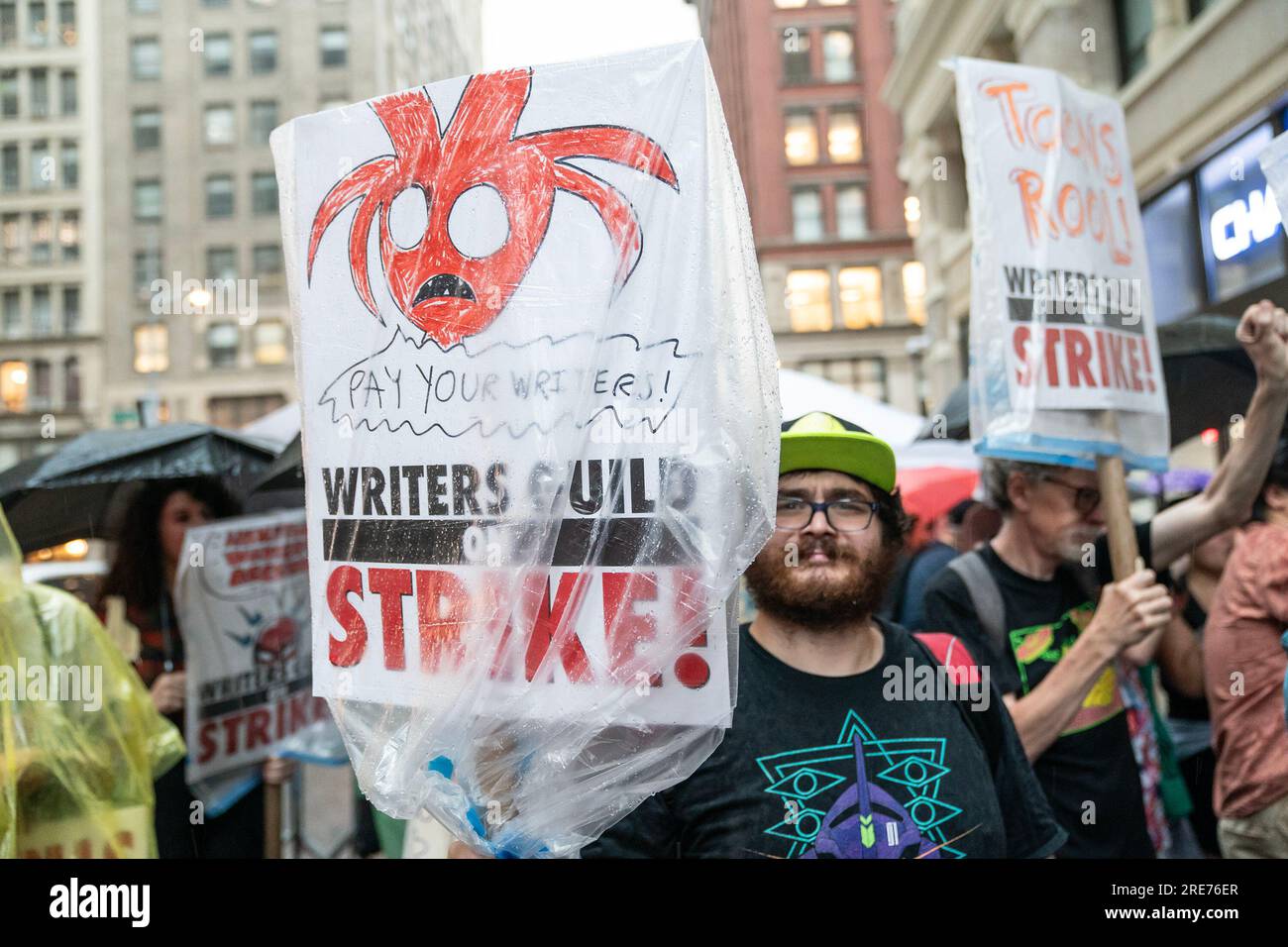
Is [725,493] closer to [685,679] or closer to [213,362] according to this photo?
[685,679]

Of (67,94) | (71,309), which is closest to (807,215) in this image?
(67,94)

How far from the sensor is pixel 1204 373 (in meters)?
3.69

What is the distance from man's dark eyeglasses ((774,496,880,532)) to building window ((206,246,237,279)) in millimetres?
36924

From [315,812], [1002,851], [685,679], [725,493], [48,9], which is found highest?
[48,9]

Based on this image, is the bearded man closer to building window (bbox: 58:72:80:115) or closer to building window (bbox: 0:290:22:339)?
building window (bbox: 0:290:22:339)

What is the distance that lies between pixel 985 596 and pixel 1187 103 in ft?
24.8

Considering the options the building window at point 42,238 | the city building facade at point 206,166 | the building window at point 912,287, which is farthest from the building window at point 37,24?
the building window at point 912,287

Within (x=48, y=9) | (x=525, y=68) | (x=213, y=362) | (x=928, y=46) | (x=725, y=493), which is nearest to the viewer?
(x=725, y=493)

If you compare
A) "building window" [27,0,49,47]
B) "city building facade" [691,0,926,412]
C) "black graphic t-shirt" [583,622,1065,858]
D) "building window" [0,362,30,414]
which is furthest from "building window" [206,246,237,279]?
"black graphic t-shirt" [583,622,1065,858]

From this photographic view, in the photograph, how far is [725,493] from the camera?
56.9 inches

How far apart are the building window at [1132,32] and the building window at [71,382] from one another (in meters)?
33.1

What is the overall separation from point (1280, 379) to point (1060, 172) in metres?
0.78

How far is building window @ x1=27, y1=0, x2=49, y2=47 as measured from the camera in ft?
94.5
